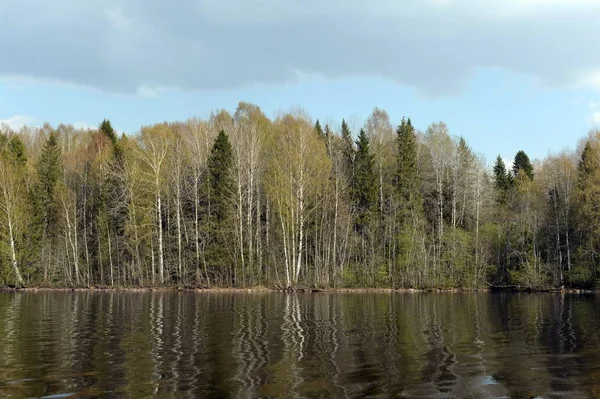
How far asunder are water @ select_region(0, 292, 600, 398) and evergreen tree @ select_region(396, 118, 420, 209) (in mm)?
36771

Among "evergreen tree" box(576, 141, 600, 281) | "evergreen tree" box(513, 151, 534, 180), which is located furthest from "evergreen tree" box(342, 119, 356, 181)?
"evergreen tree" box(513, 151, 534, 180)

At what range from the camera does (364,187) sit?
68.3 m

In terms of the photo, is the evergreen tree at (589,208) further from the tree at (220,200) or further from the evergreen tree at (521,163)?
the tree at (220,200)

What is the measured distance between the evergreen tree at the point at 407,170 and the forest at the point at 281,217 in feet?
0.58

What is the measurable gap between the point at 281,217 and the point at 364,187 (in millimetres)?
13997

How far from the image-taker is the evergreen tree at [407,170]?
222 feet

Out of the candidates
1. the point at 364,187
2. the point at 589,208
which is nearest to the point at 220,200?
the point at 364,187

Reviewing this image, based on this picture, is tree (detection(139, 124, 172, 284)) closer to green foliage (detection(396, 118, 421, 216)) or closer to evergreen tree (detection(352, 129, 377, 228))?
evergreen tree (detection(352, 129, 377, 228))

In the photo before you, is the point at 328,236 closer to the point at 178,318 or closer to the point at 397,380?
the point at 178,318

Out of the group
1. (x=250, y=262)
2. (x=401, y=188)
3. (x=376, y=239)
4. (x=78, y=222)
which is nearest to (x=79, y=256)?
(x=78, y=222)

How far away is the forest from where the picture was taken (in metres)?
61.1

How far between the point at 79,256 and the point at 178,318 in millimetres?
42472

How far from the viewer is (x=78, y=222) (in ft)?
227

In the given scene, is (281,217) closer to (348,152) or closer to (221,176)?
(221,176)
